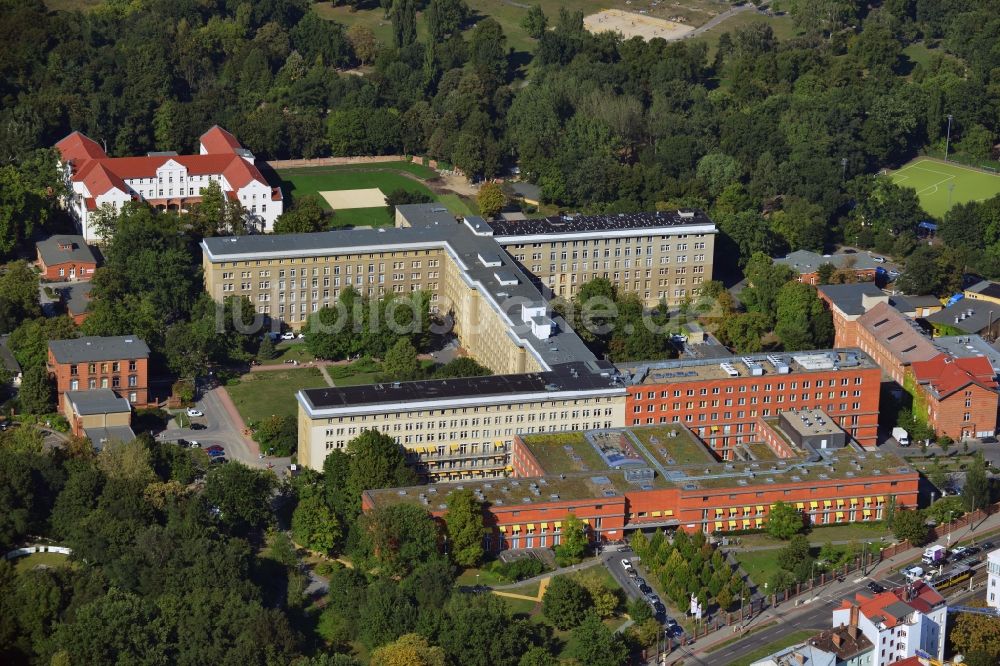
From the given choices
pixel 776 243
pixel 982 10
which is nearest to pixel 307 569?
pixel 776 243

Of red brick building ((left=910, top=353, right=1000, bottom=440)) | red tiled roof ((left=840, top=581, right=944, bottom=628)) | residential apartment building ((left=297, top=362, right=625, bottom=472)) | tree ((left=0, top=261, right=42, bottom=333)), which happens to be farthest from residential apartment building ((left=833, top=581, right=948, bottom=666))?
tree ((left=0, top=261, right=42, bottom=333))

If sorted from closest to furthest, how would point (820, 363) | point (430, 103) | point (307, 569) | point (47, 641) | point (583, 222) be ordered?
point (47, 641)
point (307, 569)
point (820, 363)
point (583, 222)
point (430, 103)

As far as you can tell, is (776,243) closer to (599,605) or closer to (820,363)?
(820,363)

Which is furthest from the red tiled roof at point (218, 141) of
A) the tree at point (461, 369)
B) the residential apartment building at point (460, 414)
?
the residential apartment building at point (460, 414)

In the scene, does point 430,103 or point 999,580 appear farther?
point 430,103

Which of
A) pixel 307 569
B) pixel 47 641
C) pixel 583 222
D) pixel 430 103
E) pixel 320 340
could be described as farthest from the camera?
pixel 430 103

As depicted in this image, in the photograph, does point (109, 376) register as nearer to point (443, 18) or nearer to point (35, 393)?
point (35, 393)

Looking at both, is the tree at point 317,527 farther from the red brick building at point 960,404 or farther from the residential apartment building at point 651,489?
the red brick building at point 960,404
